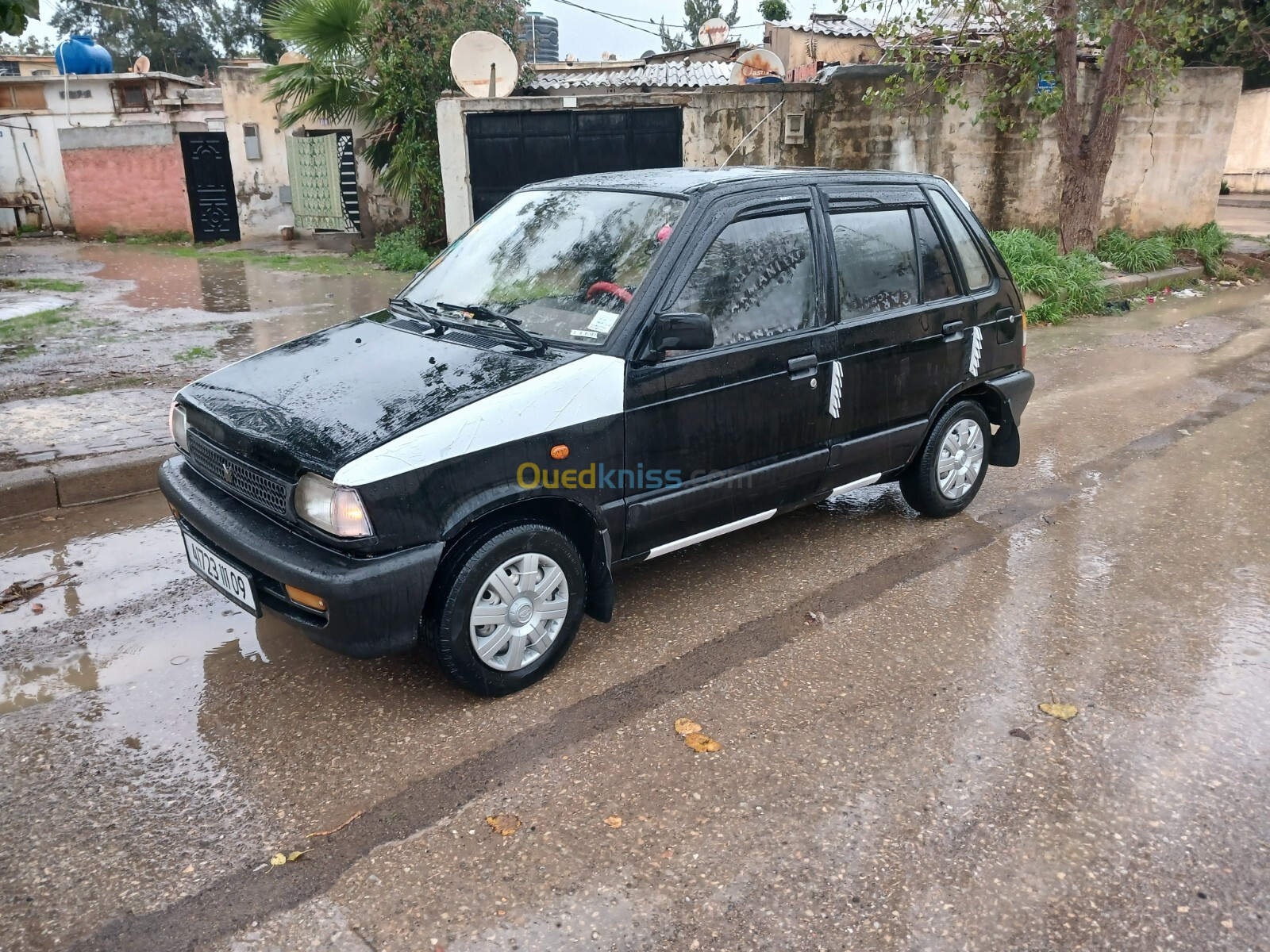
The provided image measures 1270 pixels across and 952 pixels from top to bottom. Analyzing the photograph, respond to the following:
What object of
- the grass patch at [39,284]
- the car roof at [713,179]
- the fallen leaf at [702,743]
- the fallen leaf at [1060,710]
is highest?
the car roof at [713,179]

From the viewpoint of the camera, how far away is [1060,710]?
140 inches

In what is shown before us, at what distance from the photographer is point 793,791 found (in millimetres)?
3113

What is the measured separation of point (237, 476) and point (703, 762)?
196 cm

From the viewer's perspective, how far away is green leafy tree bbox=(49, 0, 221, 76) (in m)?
46.7

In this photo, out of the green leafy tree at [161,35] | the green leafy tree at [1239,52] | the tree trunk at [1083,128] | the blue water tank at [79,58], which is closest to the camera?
the tree trunk at [1083,128]

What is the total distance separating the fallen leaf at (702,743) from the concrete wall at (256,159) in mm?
14551

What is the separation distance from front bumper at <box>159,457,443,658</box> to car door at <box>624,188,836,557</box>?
3.14ft

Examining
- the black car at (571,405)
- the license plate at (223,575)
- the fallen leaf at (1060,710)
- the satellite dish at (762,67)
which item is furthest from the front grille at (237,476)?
the satellite dish at (762,67)

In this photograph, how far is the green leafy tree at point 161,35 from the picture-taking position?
46.7 meters

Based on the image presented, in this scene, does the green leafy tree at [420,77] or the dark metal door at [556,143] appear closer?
the dark metal door at [556,143]

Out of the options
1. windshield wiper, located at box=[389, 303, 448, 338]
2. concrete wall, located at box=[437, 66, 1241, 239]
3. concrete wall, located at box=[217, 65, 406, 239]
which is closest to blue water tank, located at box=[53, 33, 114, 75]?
concrete wall, located at box=[217, 65, 406, 239]

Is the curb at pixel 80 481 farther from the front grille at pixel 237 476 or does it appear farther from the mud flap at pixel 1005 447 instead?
the mud flap at pixel 1005 447

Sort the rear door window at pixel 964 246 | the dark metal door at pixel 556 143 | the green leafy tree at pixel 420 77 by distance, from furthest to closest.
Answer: the green leafy tree at pixel 420 77 < the dark metal door at pixel 556 143 < the rear door window at pixel 964 246

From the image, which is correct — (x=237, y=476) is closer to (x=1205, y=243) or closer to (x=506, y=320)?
(x=506, y=320)
